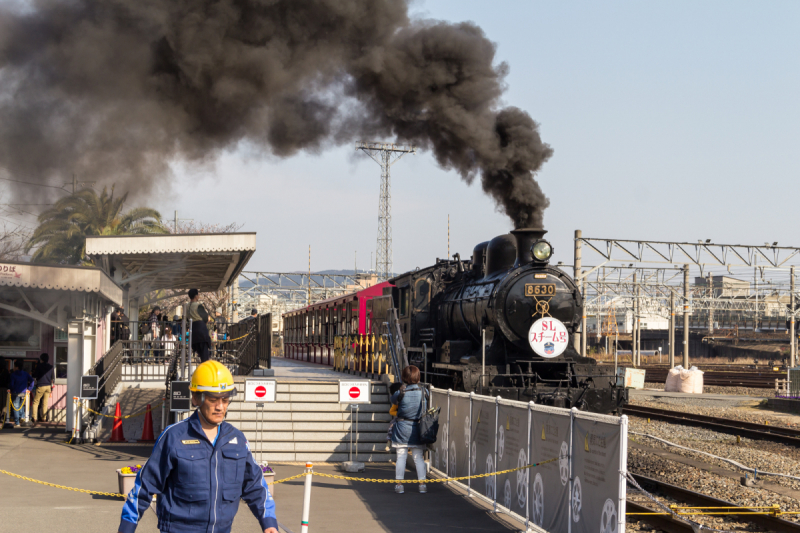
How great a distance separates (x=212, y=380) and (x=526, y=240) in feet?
36.2

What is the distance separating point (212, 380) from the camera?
3922 millimetres

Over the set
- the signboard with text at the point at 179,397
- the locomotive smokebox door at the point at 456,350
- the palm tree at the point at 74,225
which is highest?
the palm tree at the point at 74,225

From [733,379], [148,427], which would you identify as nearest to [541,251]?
[148,427]

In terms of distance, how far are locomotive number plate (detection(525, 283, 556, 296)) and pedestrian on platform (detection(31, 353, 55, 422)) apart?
993 cm

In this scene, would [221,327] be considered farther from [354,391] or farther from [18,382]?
[354,391]

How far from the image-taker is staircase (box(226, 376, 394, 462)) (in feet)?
40.0

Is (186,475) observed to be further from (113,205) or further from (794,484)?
(113,205)

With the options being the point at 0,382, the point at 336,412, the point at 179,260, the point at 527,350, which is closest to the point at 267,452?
the point at 336,412

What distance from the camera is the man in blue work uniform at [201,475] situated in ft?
12.4

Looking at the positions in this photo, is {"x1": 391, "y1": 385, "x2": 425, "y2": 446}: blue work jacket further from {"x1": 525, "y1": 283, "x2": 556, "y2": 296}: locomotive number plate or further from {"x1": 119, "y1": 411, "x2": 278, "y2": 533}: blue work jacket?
{"x1": 119, "y1": 411, "x2": 278, "y2": 533}: blue work jacket

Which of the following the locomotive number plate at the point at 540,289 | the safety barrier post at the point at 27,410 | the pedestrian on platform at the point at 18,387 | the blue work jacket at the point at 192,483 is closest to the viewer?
the blue work jacket at the point at 192,483

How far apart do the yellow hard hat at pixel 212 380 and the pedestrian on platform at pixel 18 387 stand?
13936 millimetres

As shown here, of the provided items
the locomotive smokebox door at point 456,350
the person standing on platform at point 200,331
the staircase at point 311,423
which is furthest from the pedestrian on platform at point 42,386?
the locomotive smokebox door at point 456,350

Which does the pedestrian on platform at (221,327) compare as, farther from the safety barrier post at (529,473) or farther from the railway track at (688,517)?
the safety barrier post at (529,473)
